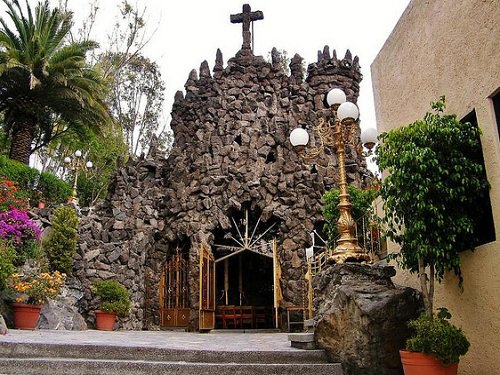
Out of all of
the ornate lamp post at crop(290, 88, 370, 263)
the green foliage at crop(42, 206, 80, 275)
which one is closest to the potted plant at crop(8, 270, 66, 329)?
the green foliage at crop(42, 206, 80, 275)

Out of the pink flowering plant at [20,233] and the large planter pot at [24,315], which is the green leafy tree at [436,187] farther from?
the pink flowering plant at [20,233]

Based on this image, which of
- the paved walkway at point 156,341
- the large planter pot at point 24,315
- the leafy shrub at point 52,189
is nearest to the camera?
the paved walkway at point 156,341

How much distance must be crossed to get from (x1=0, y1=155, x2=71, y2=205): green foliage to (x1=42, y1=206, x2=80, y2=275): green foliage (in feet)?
6.26

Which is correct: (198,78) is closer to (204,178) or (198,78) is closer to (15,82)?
(204,178)

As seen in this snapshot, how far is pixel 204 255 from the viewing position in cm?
1355

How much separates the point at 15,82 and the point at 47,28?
212cm

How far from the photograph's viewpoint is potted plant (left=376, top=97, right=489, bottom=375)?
460 centimetres

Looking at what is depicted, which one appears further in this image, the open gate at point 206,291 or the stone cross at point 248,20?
the stone cross at point 248,20

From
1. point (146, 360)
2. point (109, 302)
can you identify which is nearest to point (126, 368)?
point (146, 360)

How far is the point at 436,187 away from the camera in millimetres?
4578

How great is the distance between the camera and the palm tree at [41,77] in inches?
601

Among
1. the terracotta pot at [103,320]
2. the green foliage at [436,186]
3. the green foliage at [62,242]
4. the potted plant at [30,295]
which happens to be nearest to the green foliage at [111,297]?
the terracotta pot at [103,320]

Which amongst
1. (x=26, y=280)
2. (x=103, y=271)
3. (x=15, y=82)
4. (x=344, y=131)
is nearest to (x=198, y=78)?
(x=15, y=82)

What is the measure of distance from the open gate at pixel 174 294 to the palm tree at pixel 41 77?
19.8 feet
